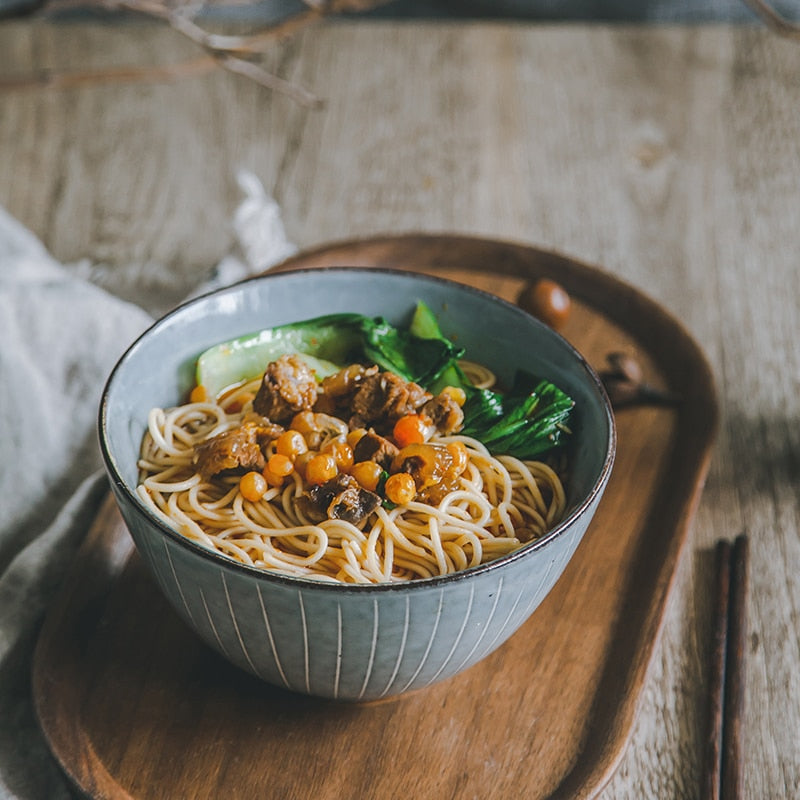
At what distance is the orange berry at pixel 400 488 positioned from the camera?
167 centimetres

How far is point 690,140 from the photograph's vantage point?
141 inches

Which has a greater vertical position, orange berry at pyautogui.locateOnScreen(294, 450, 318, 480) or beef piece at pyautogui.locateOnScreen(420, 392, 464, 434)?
beef piece at pyautogui.locateOnScreen(420, 392, 464, 434)

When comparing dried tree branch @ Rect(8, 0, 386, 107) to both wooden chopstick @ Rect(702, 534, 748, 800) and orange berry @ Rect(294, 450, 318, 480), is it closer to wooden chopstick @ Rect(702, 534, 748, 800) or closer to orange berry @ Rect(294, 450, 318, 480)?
orange berry @ Rect(294, 450, 318, 480)

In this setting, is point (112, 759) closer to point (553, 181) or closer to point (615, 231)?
point (615, 231)

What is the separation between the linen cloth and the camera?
1.88 meters

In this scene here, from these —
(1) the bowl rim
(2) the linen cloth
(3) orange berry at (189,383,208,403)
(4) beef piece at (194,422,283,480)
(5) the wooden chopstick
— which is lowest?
(2) the linen cloth

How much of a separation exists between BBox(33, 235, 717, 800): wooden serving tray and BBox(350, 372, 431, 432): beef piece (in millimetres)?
265

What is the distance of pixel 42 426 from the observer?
2248 mm

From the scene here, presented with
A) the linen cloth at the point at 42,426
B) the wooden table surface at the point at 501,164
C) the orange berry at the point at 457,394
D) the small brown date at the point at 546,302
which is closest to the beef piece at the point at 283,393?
the orange berry at the point at 457,394

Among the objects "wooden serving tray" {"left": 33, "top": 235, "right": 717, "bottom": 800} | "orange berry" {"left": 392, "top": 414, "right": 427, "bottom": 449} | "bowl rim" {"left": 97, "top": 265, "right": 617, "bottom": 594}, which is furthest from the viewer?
"orange berry" {"left": 392, "top": 414, "right": 427, "bottom": 449}

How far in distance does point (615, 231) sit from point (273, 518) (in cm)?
183

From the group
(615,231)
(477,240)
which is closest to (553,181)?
(615,231)

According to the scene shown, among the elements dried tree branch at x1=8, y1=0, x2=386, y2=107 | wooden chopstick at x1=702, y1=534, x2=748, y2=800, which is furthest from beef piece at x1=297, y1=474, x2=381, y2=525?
dried tree branch at x1=8, y1=0, x2=386, y2=107

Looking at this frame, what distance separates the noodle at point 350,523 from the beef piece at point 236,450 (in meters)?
0.04
